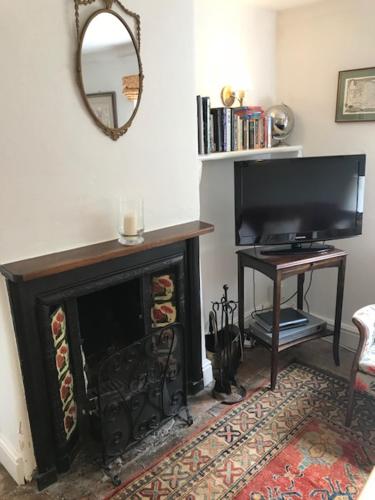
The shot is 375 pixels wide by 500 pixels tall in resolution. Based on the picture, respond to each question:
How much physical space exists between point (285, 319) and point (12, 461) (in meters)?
1.69

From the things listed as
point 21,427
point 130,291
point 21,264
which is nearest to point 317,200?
point 130,291

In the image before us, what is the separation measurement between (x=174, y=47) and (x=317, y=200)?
3.99 feet

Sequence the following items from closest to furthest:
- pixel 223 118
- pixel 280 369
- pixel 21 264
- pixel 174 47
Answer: pixel 21 264 < pixel 174 47 < pixel 223 118 < pixel 280 369

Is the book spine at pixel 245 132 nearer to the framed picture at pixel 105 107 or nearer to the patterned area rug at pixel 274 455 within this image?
the framed picture at pixel 105 107

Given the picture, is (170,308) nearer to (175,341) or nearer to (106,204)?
(175,341)

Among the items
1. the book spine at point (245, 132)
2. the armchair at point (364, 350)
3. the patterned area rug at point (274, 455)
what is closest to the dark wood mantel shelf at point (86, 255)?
the book spine at point (245, 132)

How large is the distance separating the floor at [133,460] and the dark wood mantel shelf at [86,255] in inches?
38.3

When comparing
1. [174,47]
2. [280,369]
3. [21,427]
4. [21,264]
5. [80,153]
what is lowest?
[280,369]

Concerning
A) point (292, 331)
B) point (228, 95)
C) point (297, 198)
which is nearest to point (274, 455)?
point (292, 331)

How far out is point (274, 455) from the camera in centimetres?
195

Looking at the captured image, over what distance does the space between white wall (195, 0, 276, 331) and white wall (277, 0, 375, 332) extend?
0.15m

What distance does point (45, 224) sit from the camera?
164 cm

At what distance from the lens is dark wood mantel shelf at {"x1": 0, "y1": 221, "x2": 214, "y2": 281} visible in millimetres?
1508

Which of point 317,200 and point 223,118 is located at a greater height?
point 223,118
